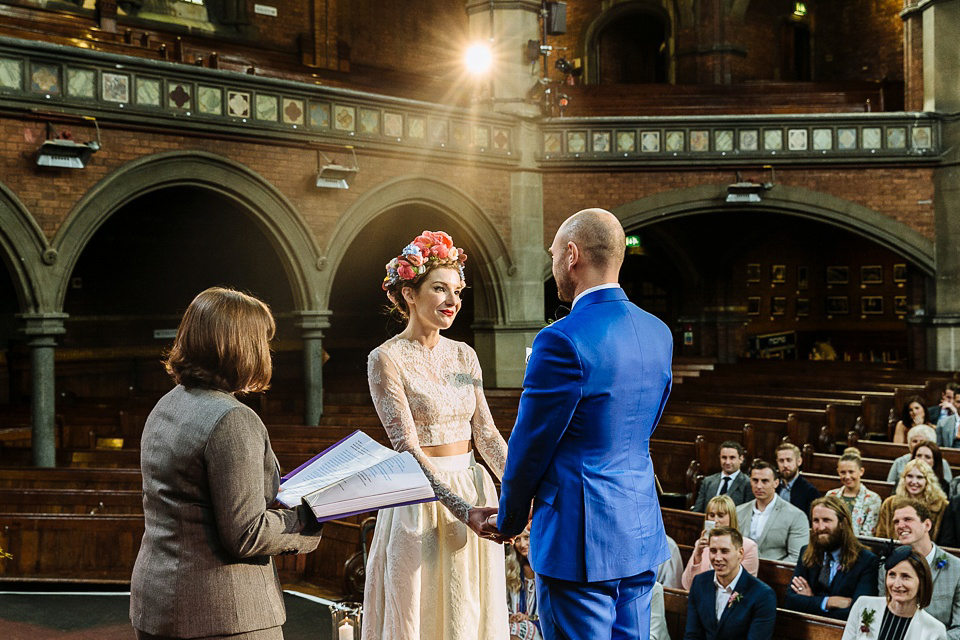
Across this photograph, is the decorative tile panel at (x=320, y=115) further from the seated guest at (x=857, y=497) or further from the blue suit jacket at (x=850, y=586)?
the blue suit jacket at (x=850, y=586)

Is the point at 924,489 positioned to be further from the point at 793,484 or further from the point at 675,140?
the point at 675,140

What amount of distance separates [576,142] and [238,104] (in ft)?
17.1

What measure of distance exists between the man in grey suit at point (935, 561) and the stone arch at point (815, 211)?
31.7ft

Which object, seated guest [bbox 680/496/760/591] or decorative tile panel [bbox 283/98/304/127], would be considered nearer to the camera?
seated guest [bbox 680/496/760/591]

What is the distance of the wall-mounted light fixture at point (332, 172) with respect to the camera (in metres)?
11.3

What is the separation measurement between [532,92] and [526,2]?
1.39 meters

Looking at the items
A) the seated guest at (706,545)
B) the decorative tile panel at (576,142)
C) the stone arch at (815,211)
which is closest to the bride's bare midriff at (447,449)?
the seated guest at (706,545)

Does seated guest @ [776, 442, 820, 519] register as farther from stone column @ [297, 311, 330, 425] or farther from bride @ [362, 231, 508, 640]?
stone column @ [297, 311, 330, 425]

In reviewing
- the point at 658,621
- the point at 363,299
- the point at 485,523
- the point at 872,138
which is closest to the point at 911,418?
the point at 658,621

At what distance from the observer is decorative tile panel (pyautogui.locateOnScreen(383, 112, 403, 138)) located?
39.2 ft

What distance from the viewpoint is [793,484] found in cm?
662

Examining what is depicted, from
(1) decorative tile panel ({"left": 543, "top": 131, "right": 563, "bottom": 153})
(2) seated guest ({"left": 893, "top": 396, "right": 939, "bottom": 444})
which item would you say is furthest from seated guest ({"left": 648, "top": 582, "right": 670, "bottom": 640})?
(1) decorative tile panel ({"left": 543, "top": 131, "right": 563, "bottom": 153})

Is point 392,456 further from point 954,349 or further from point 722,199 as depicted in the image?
point 954,349

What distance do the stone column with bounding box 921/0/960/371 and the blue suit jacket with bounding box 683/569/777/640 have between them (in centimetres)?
1149
